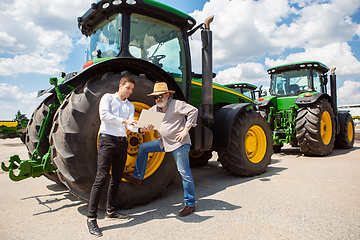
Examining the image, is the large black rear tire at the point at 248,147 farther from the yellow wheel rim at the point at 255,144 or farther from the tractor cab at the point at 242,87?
the tractor cab at the point at 242,87

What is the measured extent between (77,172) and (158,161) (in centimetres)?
107

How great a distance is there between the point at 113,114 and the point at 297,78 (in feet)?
24.9

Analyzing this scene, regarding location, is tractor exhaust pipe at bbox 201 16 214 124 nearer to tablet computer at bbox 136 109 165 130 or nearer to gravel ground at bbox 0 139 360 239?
gravel ground at bbox 0 139 360 239

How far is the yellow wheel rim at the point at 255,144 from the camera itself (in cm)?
496

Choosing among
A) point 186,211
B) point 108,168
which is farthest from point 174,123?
point 186,211

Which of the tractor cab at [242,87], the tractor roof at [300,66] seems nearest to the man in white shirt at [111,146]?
the tractor roof at [300,66]

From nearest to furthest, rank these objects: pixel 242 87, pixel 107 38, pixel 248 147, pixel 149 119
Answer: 1. pixel 149 119
2. pixel 107 38
3. pixel 248 147
4. pixel 242 87

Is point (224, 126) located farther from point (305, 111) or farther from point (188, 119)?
point (305, 111)

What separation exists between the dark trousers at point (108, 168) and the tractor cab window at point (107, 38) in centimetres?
138

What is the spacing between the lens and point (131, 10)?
11.4ft

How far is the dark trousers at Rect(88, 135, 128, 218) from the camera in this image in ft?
8.34

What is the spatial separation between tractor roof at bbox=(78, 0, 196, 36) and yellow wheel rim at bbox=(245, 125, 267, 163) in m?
2.34

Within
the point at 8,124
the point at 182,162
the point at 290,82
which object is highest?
the point at 290,82

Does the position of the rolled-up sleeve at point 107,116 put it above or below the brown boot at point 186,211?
above
